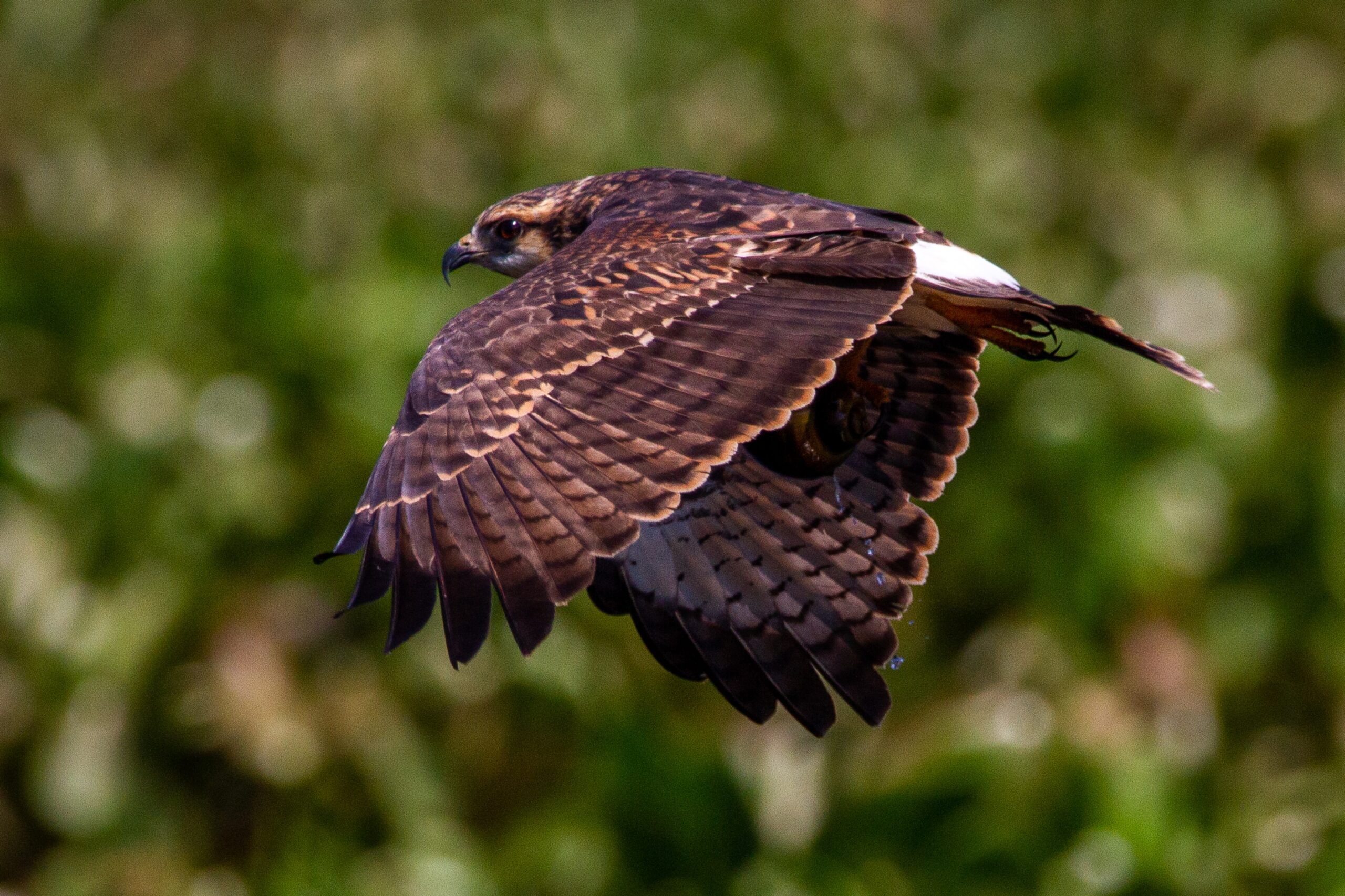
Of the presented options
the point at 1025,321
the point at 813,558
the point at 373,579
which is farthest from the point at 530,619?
the point at 1025,321

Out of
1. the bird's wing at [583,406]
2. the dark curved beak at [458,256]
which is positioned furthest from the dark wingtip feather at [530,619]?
the dark curved beak at [458,256]

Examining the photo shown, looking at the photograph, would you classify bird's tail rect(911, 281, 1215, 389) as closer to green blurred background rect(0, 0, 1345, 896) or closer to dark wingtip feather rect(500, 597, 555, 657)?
dark wingtip feather rect(500, 597, 555, 657)

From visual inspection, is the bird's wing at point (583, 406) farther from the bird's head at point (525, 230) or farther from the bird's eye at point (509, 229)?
the bird's eye at point (509, 229)

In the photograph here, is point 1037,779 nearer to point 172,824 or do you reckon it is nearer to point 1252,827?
point 1252,827

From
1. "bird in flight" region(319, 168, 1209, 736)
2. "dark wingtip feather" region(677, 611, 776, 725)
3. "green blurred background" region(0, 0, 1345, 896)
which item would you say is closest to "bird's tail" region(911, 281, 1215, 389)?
"bird in flight" region(319, 168, 1209, 736)

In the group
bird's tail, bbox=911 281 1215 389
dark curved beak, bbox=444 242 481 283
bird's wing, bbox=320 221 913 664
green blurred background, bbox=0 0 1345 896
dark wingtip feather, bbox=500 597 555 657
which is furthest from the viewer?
green blurred background, bbox=0 0 1345 896

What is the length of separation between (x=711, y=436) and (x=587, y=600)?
3239mm

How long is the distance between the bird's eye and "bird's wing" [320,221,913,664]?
32.3 inches

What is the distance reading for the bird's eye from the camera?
3.89 meters

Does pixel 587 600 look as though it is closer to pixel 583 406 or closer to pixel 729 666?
pixel 729 666

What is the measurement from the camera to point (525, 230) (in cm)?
389

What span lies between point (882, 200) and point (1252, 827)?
2999mm

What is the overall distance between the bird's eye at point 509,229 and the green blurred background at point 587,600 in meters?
1.55

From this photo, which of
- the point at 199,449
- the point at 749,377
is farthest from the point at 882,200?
the point at 749,377
